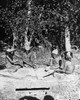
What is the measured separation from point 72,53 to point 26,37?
253cm

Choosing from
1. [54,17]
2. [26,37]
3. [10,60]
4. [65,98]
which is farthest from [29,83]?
→ [54,17]

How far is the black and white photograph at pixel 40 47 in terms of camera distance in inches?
249

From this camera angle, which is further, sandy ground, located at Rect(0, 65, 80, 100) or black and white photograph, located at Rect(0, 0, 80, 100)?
black and white photograph, located at Rect(0, 0, 80, 100)

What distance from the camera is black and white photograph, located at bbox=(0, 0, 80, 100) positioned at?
6327 millimetres

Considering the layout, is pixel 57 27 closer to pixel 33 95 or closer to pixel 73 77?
pixel 73 77

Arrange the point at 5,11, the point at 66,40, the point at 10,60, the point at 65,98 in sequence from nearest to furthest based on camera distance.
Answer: the point at 65,98
the point at 10,60
the point at 5,11
the point at 66,40

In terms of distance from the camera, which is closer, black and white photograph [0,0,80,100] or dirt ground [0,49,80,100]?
dirt ground [0,49,80,100]

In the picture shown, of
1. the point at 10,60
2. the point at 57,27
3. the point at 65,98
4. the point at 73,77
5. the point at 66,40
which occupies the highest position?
the point at 57,27

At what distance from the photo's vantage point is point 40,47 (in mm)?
9523

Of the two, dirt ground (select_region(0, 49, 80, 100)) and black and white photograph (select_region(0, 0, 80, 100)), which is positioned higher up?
black and white photograph (select_region(0, 0, 80, 100))

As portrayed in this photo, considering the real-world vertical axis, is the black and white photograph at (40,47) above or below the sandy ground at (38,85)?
above

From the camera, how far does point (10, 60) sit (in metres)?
7.93

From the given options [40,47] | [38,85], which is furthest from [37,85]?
[40,47]

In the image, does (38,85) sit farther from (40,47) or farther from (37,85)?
(40,47)
